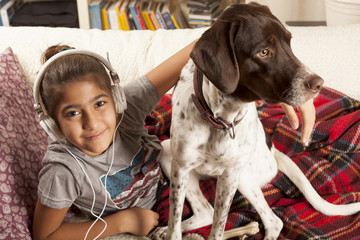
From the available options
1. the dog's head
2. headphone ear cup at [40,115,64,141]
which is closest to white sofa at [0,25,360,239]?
headphone ear cup at [40,115,64,141]

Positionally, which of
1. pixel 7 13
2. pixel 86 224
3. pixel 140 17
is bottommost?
pixel 86 224

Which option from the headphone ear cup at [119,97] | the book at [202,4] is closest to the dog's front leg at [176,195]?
the headphone ear cup at [119,97]

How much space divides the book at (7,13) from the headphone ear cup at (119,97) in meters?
2.00

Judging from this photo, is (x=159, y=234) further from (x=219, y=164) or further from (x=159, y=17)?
(x=159, y=17)

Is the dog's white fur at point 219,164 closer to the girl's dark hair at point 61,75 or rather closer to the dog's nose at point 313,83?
the dog's nose at point 313,83

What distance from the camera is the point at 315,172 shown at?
5.46ft

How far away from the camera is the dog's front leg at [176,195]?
1.26 m

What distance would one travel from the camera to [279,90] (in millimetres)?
984

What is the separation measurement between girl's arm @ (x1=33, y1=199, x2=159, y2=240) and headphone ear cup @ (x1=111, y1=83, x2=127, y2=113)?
0.37 metres

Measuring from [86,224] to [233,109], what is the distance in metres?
0.69

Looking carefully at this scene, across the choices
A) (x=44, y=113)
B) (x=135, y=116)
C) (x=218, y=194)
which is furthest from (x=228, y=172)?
(x=44, y=113)

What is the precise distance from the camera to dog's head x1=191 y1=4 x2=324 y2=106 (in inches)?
37.6

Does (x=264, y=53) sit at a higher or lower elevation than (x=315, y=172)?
higher

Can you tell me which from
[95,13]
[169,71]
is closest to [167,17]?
[95,13]
